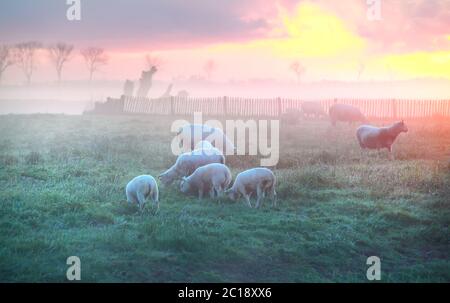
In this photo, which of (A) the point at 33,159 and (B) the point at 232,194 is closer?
(B) the point at 232,194

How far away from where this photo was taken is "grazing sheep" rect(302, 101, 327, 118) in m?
33.8

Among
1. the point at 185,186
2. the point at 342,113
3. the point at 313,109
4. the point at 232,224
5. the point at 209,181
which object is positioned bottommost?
the point at 232,224

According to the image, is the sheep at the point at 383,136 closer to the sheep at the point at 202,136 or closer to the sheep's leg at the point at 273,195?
the sheep at the point at 202,136

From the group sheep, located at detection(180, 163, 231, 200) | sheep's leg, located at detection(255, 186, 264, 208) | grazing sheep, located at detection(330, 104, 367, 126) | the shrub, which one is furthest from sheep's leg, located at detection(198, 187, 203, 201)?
grazing sheep, located at detection(330, 104, 367, 126)

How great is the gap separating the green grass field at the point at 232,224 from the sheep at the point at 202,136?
0.91 m

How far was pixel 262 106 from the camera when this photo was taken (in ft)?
113

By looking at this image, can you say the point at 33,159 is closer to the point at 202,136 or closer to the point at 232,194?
the point at 202,136

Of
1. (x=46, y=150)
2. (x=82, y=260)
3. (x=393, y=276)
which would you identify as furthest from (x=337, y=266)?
(x=46, y=150)

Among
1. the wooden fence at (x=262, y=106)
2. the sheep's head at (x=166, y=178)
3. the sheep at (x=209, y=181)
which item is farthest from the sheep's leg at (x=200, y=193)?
the wooden fence at (x=262, y=106)

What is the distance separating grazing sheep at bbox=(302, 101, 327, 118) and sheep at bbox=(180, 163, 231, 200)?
79.1 ft

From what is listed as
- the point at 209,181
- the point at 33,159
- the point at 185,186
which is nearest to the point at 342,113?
the point at 33,159

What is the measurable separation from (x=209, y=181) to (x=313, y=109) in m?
24.4
